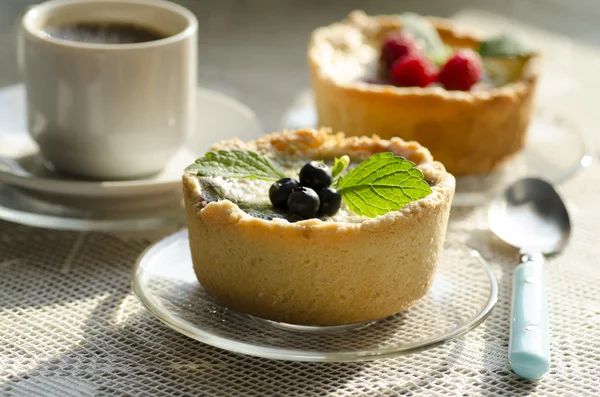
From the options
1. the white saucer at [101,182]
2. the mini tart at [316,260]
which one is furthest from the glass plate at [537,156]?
the mini tart at [316,260]

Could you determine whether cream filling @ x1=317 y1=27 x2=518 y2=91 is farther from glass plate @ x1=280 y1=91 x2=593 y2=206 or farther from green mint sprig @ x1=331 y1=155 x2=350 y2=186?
green mint sprig @ x1=331 y1=155 x2=350 y2=186

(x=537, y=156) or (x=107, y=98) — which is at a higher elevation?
(x=107, y=98)

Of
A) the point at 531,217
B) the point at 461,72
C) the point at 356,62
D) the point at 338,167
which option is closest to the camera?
the point at 338,167

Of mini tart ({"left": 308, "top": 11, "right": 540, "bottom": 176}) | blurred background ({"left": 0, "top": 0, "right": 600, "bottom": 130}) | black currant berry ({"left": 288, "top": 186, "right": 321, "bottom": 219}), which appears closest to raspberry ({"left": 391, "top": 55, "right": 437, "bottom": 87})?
mini tart ({"left": 308, "top": 11, "right": 540, "bottom": 176})

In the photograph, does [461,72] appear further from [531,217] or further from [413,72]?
[531,217]

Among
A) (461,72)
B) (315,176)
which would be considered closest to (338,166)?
(315,176)

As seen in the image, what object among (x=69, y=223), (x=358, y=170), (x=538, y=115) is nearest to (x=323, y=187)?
(x=358, y=170)

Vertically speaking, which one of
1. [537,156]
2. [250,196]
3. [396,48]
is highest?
[396,48]
